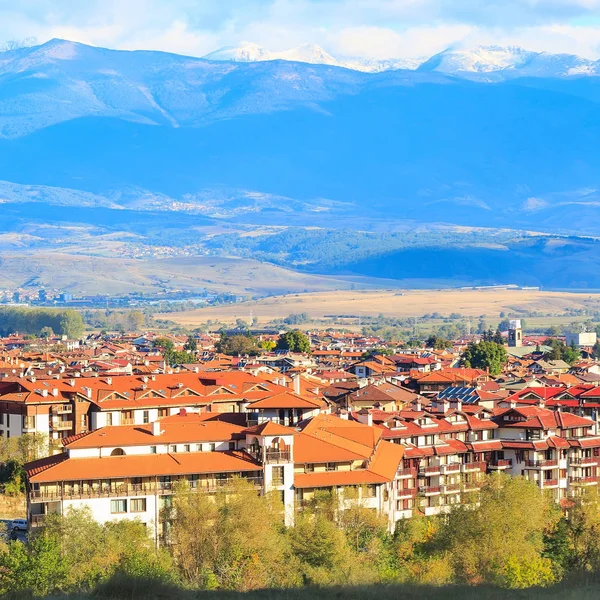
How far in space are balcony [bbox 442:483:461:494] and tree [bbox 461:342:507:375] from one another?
47585 millimetres

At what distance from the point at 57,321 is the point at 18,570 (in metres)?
146

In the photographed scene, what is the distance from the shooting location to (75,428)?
5356cm

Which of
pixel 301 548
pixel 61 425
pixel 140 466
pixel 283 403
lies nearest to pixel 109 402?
pixel 61 425

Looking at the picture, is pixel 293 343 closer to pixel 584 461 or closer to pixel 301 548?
pixel 584 461

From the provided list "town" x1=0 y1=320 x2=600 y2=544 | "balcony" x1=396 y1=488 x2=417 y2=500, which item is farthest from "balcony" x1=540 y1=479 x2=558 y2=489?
"balcony" x1=396 y1=488 x2=417 y2=500

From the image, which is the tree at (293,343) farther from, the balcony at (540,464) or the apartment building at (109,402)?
the balcony at (540,464)

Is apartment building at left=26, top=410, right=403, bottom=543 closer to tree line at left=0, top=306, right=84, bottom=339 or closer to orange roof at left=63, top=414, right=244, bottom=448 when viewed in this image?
orange roof at left=63, top=414, right=244, bottom=448

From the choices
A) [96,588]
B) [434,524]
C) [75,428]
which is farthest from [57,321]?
[96,588]

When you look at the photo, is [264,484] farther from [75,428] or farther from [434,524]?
[75,428]

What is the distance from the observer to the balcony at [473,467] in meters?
47.4

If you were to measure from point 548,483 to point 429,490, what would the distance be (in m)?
4.72

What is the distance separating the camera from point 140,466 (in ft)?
129

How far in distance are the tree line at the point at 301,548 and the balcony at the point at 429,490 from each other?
446 centimetres

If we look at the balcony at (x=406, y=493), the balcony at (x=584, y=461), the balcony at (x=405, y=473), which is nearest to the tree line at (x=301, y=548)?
the balcony at (x=406, y=493)
